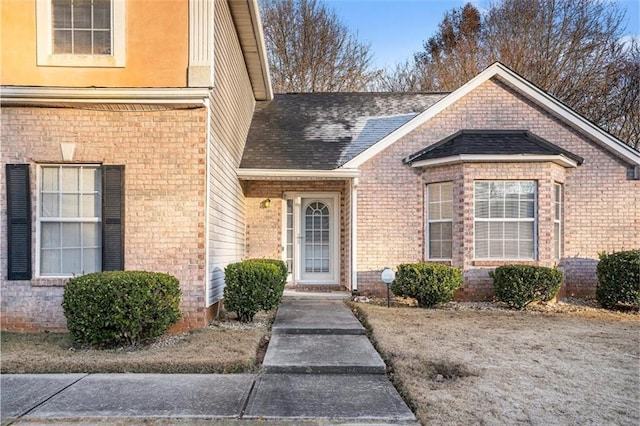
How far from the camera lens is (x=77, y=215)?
671cm

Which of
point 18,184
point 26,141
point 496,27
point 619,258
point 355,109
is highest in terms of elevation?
point 496,27

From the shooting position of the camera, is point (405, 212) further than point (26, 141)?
Yes

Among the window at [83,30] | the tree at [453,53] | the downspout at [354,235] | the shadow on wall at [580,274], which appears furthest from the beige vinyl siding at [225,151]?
the tree at [453,53]

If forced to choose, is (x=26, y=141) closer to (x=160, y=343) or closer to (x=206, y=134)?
(x=206, y=134)

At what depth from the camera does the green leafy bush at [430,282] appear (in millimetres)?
8648

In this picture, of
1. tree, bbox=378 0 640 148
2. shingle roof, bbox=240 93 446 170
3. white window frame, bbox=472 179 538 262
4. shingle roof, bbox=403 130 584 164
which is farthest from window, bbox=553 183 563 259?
tree, bbox=378 0 640 148

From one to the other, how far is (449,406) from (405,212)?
6508 mm

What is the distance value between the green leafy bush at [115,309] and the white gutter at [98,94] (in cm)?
254

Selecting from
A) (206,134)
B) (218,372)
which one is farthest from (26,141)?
(218,372)

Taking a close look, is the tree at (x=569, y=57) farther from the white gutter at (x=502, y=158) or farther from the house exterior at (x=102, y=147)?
the house exterior at (x=102, y=147)

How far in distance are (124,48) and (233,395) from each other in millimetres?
5115

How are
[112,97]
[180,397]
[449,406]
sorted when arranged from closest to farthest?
[449,406] < [180,397] < [112,97]

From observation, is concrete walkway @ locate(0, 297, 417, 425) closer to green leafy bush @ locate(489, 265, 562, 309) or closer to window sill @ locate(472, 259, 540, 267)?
green leafy bush @ locate(489, 265, 562, 309)

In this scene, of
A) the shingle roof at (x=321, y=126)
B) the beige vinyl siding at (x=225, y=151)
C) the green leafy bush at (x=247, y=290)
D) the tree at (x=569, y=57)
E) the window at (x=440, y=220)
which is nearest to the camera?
the green leafy bush at (x=247, y=290)
